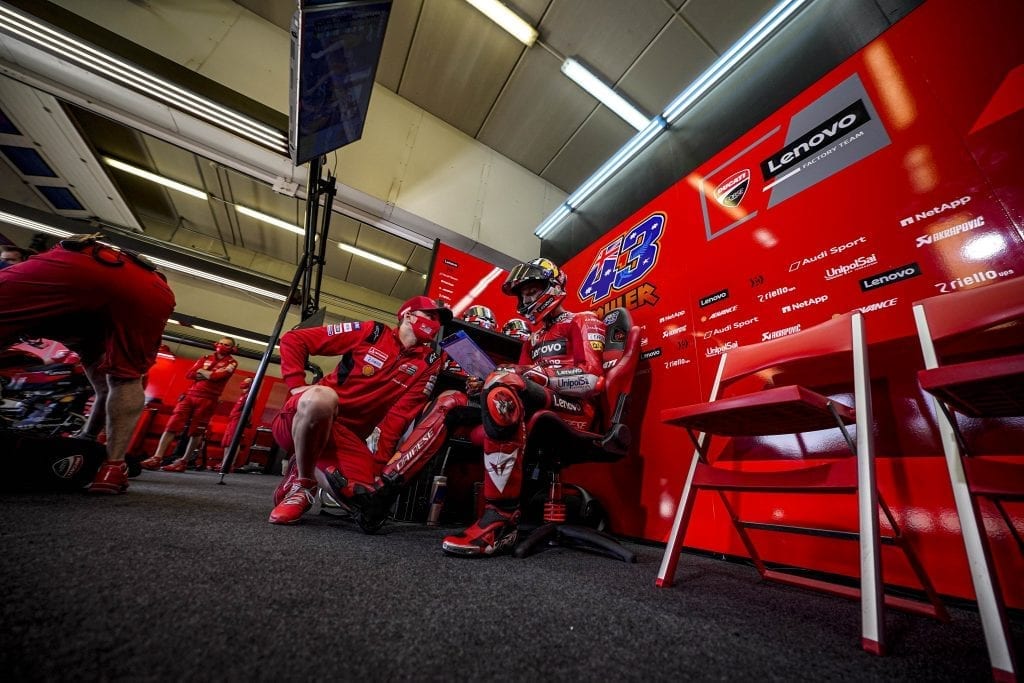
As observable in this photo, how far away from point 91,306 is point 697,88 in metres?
4.18

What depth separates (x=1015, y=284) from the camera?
88 centimetres

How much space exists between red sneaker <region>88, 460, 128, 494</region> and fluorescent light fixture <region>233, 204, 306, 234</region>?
614 centimetres

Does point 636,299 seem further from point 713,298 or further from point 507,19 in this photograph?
point 507,19

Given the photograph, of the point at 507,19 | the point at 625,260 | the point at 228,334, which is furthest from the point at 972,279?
the point at 228,334

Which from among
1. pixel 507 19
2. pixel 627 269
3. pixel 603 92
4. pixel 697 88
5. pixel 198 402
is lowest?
pixel 198 402

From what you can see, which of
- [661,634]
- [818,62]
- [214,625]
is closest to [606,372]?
[661,634]

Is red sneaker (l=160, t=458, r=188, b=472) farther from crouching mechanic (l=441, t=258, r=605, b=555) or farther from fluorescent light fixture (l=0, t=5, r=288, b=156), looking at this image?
crouching mechanic (l=441, t=258, r=605, b=555)

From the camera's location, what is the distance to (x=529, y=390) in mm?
1578

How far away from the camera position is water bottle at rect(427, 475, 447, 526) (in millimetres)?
2096

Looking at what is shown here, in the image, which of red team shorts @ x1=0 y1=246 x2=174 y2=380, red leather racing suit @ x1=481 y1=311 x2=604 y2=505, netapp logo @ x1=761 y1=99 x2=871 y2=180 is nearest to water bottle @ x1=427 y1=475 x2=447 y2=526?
red leather racing suit @ x1=481 y1=311 x2=604 y2=505

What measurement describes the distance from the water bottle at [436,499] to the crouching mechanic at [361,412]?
1.15 feet

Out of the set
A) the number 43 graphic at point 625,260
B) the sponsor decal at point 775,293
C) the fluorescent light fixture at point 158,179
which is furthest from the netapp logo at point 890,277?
the fluorescent light fixture at point 158,179

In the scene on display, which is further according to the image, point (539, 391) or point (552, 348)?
point (552, 348)

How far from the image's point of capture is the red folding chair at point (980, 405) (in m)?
0.68
